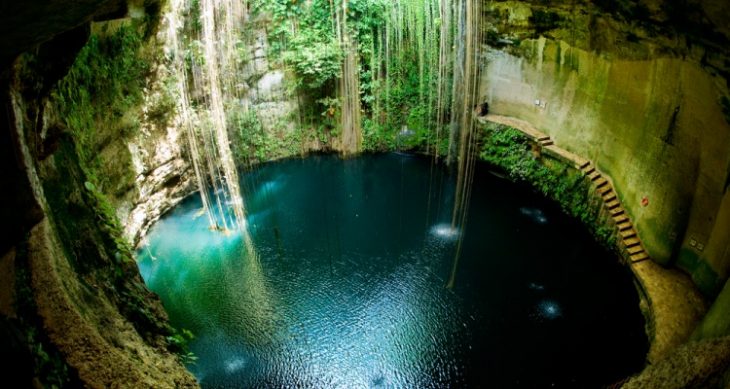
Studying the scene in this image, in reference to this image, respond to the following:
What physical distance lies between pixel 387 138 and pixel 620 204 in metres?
7.69

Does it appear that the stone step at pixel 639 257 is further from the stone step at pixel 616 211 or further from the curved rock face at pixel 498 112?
the stone step at pixel 616 211

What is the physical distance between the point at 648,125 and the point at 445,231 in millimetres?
4864

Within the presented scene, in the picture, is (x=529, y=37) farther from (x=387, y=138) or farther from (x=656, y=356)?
(x=656, y=356)

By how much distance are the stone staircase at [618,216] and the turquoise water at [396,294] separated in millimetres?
432

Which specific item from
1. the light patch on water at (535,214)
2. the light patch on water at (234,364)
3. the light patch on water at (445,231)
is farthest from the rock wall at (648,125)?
the light patch on water at (234,364)

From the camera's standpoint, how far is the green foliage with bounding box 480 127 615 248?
419 inches

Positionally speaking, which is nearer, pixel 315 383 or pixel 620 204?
pixel 315 383

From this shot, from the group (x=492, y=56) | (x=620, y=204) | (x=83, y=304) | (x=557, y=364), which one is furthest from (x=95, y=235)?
(x=492, y=56)

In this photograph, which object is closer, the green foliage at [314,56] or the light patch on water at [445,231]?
the light patch on water at [445,231]

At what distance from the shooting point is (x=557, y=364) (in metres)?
7.52

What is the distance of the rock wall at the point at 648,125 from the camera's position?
7.48 m

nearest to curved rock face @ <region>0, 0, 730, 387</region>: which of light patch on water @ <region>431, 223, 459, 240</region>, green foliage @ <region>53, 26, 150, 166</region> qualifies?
green foliage @ <region>53, 26, 150, 166</region>

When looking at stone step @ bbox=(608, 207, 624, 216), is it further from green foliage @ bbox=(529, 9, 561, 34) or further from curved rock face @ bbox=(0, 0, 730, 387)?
green foliage @ bbox=(529, 9, 561, 34)

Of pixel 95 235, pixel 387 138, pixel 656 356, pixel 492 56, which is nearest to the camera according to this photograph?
pixel 95 235
